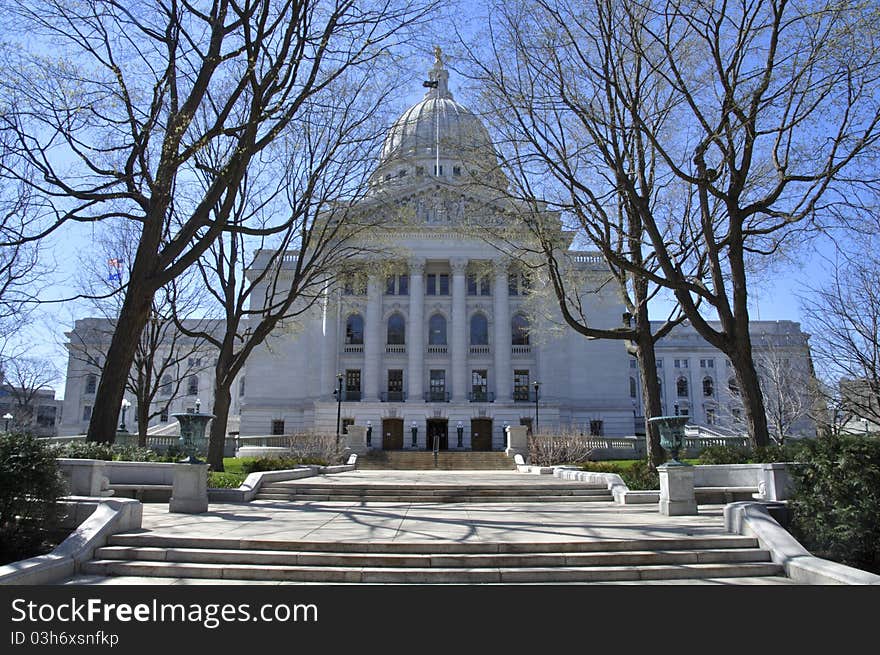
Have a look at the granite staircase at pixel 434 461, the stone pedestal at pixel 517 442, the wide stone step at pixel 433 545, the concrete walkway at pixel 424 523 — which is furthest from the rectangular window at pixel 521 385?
the wide stone step at pixel 433 545

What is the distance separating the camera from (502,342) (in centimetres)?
4959

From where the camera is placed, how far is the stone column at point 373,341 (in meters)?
49.1

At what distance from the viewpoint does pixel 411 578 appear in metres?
7.66

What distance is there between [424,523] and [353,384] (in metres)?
40.4

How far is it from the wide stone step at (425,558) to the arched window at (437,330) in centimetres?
4302

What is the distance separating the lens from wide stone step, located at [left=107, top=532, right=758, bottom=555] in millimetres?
8461

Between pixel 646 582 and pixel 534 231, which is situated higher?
pixel 534 231

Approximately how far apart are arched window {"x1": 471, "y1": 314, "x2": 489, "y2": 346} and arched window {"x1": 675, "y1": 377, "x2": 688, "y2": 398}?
124 feet

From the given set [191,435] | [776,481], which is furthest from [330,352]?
[776,481]

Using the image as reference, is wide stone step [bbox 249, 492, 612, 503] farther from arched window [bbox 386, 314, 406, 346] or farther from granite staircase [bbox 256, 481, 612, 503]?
arched window [bbox 386, 314, 406, 346]

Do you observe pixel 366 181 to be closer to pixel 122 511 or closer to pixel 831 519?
pixel 122 511

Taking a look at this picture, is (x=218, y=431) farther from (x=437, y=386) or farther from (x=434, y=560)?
(x=437, y=386)
